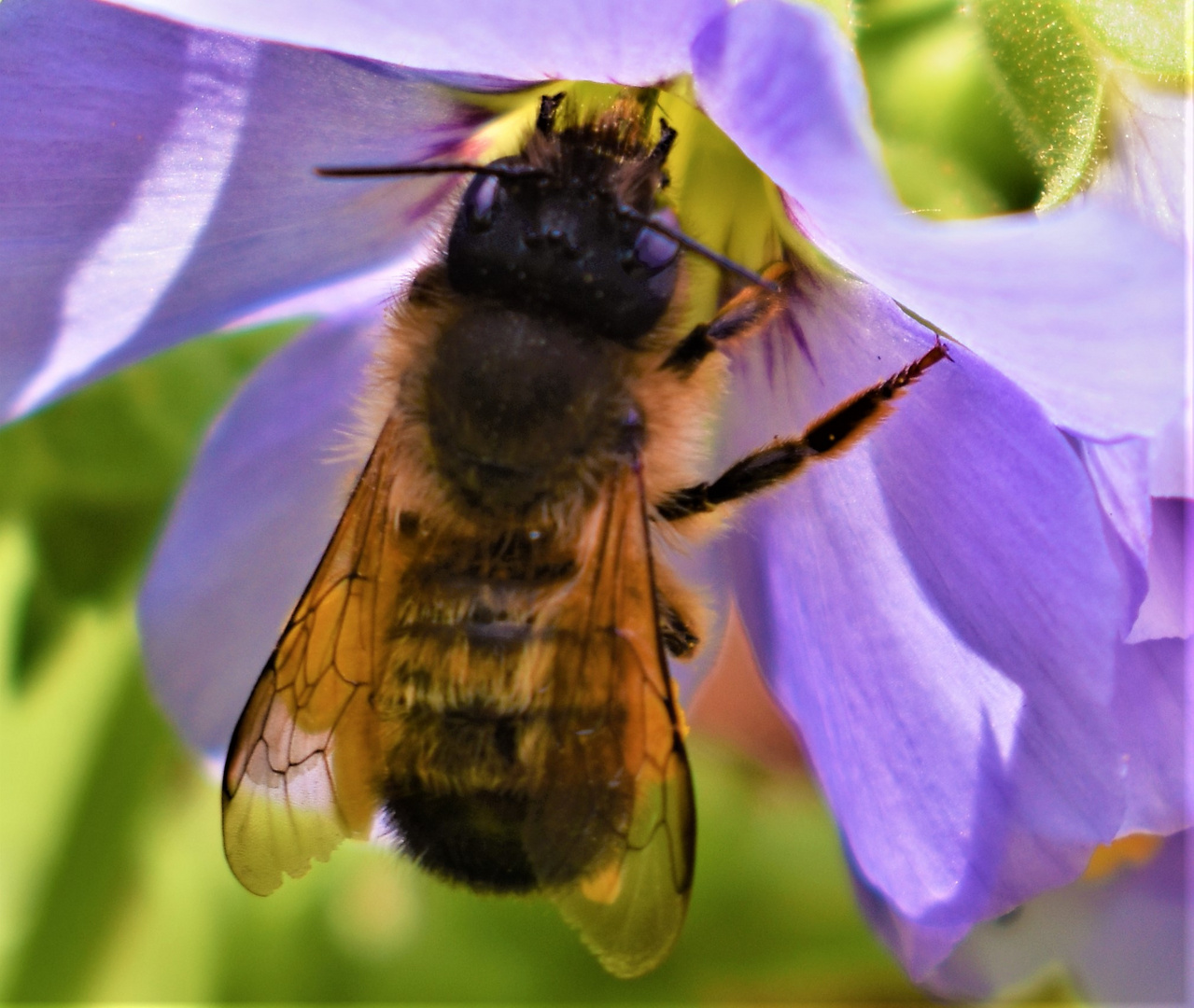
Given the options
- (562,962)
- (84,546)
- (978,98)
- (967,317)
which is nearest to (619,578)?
(967,317)

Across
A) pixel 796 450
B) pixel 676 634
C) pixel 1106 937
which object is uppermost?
pixel 796 450

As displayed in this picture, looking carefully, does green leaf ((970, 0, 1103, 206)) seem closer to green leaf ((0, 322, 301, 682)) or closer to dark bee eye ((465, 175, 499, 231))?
dark bee eye ((465, 175, 499, 231))

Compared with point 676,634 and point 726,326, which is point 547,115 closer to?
point 726,326

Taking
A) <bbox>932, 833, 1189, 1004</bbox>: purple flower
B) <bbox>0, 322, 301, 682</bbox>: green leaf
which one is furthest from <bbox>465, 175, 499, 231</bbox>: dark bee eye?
<bbox>932, 833, 1189, 1004</bbox>: purple flower

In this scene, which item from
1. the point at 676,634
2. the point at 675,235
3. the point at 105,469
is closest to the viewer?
the point at 675,235

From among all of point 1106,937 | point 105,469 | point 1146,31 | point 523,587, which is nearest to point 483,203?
point 523,587

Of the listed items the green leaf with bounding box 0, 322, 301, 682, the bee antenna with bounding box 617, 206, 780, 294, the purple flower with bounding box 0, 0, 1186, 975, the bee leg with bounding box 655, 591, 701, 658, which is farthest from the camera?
the green leaf with bounding box 0, 322, 301, 682

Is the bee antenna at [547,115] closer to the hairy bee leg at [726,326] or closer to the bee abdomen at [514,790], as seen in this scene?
the hairy bee leg at [726,326]
